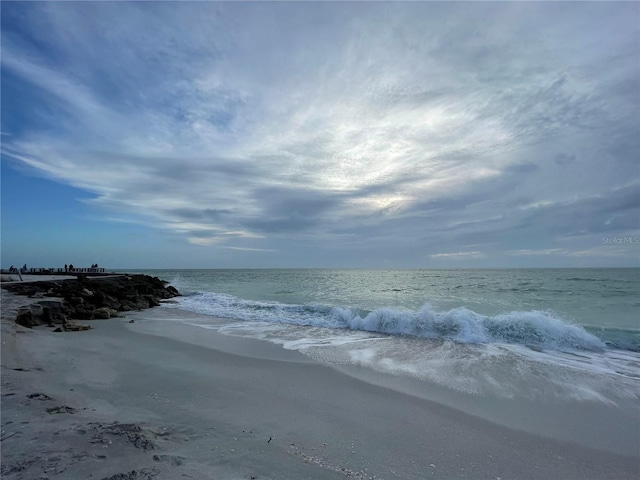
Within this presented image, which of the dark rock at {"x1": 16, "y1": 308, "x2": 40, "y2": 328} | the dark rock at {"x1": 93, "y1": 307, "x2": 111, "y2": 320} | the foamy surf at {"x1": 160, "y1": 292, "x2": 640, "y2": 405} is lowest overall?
the foamy surf at {"x1": 160, "y1": 292, "x2": 640, "y2": 405}

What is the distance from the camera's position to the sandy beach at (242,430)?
3469 millimetres

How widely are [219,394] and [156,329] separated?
842 centimetres

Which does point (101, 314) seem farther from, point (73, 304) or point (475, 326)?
point (475, 326)

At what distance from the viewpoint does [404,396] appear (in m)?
6.34

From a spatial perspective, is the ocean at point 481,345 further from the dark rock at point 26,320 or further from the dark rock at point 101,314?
the dark rock at point 26,320

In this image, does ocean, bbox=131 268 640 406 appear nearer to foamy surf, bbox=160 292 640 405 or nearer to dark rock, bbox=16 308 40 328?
foamy surf, bbox=160 292 640 405

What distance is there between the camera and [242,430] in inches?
179

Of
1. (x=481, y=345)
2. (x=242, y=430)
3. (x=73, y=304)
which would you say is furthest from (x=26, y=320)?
(x=481, y=345)

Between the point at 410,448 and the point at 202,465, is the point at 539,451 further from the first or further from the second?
the point at 202,465

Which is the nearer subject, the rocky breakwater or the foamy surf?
the foamy surf

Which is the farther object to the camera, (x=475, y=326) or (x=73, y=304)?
(x=73, y=304)

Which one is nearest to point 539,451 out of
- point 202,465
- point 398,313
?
point 202,465

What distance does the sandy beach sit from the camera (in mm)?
3469

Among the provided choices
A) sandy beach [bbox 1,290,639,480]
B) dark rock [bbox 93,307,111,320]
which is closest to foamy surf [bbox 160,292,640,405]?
sandy beach [bbox 1,290,639,480]
